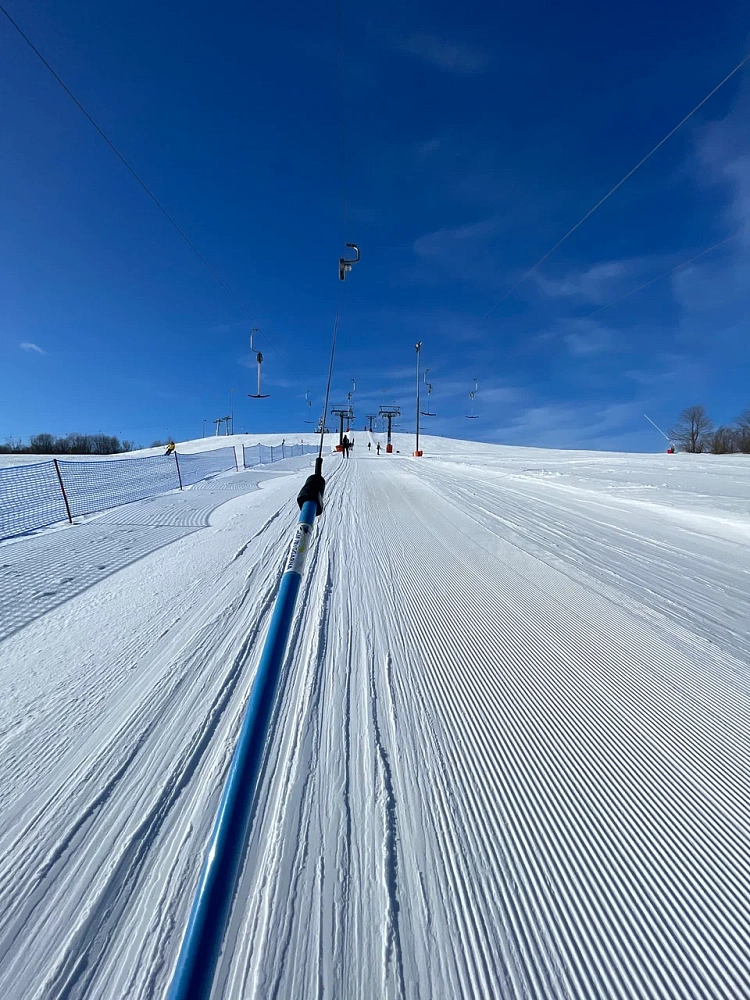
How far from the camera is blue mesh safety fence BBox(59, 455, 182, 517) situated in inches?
320

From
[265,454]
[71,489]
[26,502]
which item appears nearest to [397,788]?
[26,502]

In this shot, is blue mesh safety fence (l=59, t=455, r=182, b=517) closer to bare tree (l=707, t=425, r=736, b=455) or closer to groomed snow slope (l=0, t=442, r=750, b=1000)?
groomed snow slope (l=0, t=442, r=750, b=1000)

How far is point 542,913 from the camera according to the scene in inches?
47.9

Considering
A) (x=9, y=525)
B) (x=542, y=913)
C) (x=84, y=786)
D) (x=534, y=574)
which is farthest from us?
(x=9, y=525)

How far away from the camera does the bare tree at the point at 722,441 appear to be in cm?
4178

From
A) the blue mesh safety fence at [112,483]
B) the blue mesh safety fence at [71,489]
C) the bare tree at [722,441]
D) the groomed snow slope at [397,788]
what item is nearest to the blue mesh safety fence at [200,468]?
the blue mesh safety fence at [71,489]

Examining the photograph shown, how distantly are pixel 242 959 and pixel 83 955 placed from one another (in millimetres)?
443

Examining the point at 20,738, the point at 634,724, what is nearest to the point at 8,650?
the point at 20,738

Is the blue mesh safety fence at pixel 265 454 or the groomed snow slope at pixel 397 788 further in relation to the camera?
the blue mesh safety fence at pixel 265 454

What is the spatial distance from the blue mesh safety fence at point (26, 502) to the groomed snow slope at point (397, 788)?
3.18 meters

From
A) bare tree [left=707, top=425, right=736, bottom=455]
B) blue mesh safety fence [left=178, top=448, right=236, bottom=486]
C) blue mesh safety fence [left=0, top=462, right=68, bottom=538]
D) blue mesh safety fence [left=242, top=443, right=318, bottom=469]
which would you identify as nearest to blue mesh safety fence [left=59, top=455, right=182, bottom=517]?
blue mesh safety fence [left=0, top=462, right=68, bottom=538]

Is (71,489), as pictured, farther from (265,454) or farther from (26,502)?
(265,454)

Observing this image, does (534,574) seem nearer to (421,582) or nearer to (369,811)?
(421,582)

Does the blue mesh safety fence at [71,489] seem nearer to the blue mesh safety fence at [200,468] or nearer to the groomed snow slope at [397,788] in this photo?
the blue mesh safety fence at [200,468]
